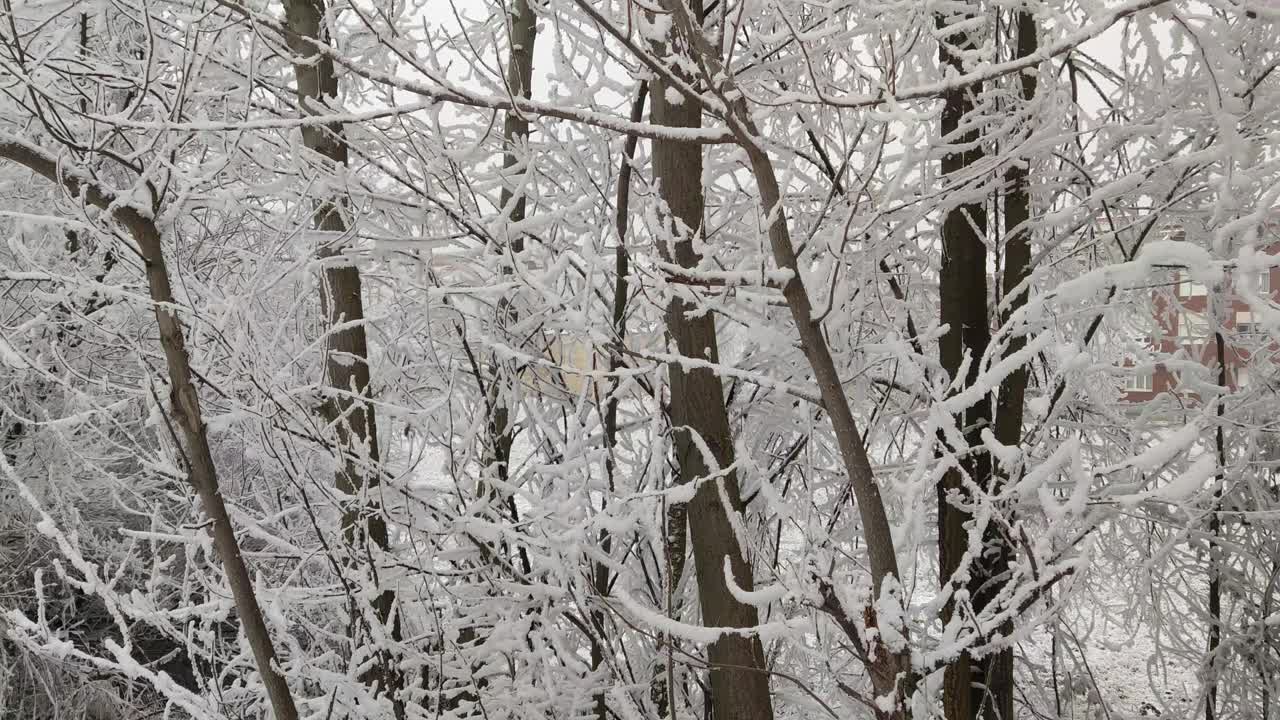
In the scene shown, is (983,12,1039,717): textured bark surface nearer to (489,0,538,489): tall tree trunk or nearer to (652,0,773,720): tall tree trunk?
(652,0,773,720): tall tree trunk

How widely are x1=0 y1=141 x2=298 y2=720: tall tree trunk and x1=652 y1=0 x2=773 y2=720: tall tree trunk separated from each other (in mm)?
1785

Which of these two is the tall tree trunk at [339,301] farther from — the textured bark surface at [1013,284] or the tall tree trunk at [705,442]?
the textured bark surface at [1013,284]

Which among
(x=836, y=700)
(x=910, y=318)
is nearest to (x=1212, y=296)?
(x=910, y=318)

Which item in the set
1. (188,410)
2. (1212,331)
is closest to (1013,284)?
(1212,331)

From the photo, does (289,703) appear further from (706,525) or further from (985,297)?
(985,297)

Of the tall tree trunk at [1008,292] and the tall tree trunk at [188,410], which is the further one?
the tall tree trunk at [1008,292]

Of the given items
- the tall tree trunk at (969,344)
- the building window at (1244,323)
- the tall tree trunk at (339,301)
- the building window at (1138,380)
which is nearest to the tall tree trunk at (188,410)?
the tall tree trunk at (339,301)

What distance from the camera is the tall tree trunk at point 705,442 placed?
3547mm

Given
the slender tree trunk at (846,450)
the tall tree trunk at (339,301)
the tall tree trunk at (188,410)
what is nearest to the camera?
the slender tree trunk at (846,450)

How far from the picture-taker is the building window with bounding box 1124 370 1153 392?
9.78 feet

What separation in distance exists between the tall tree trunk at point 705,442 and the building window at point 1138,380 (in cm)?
155

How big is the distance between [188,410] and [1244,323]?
7.37 m

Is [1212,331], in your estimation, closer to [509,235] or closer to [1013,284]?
[1013,284]

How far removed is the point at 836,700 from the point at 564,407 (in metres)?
2.11
